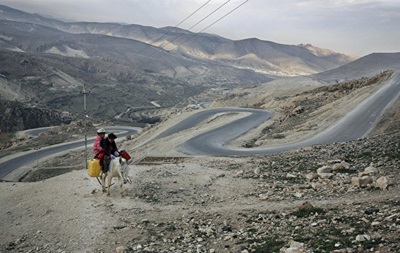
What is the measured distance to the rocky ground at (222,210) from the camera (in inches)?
352

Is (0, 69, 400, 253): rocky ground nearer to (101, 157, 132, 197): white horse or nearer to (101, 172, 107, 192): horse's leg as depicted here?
(101, 172, 107, 192): horse's leg

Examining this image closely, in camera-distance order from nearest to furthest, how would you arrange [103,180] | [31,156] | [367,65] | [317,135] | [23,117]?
[103,180] → [317,135] → [31,156] → [23,117] → [367,65]

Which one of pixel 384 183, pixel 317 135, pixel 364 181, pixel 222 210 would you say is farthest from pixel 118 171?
pixel 317 135

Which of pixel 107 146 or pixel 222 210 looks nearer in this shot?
pixel 222 210

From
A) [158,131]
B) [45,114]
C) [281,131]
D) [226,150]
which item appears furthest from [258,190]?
[45,114]

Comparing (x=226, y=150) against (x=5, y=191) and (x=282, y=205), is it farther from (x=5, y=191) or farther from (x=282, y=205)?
(x=282, y=205)

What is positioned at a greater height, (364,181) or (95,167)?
(95,167)

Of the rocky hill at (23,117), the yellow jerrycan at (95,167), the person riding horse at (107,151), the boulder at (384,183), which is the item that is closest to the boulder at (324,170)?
the boulder at (384,183)

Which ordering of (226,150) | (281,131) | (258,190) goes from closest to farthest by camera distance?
1. (258,190)
2. (226,150)
3. (281,131)

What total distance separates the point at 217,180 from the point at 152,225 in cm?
544

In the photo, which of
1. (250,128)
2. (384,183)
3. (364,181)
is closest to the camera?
(384,183)

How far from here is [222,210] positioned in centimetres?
1172

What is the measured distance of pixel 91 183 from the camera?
15.6m

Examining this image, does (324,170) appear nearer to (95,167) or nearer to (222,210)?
(222,210)
